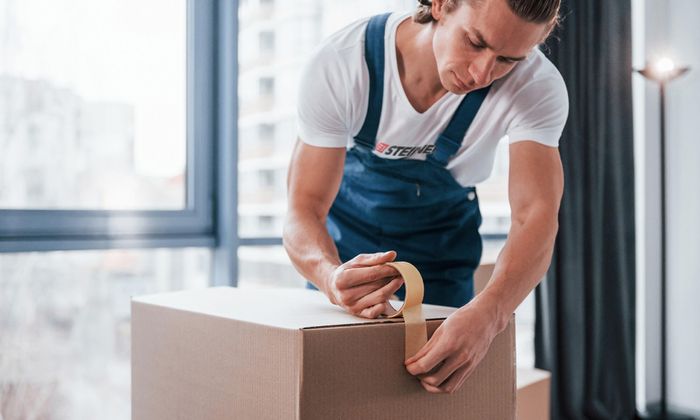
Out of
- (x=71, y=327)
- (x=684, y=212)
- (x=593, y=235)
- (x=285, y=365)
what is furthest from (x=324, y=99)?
(x=684, y=212)

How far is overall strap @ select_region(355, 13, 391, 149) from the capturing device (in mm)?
1114

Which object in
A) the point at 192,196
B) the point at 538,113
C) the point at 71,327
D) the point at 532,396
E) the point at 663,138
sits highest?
the point at 663,138

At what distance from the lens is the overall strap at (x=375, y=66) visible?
43.9 inches

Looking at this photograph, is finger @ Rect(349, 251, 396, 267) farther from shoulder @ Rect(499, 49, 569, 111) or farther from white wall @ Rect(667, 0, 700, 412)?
white wall @ Rect(667, 0, 700, 412)

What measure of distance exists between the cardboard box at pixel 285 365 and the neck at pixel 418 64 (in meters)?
0.42

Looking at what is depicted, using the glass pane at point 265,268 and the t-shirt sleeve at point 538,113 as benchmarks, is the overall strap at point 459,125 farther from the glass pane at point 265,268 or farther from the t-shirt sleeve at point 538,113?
the glass pane at point 265,268

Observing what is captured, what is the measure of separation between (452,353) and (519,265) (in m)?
0.28

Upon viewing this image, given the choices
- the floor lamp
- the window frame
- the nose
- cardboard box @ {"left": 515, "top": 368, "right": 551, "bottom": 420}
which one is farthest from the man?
the floor lamp

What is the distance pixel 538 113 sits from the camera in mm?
1126

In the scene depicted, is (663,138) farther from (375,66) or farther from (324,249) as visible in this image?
(324,249)

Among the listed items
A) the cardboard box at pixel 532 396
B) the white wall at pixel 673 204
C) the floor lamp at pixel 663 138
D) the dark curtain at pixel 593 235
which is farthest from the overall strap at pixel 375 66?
the white wall at pixel 673 204

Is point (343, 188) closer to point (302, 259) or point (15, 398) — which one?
point (302, 259)

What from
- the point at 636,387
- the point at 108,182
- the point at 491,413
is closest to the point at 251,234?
the point at 108,182

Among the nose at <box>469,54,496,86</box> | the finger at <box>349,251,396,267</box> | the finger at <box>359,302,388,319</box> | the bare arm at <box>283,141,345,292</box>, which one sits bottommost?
the finger at <box>359,302,388,319</box>
